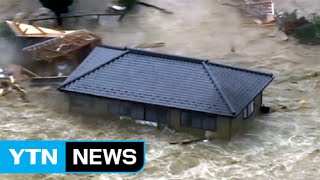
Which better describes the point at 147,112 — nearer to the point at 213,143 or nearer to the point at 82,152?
the point at 213,143

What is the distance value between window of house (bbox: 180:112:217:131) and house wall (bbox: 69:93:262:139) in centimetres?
11

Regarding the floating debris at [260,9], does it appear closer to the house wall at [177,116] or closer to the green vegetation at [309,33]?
the green vegetation at [309,33]

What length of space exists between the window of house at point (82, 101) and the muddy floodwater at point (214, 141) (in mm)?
504

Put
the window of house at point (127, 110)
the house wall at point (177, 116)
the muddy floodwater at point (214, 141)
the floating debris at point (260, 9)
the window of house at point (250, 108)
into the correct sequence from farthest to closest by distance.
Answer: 1. the floating debris at point (260, 9)
2. the window of house at point (250, 108)
3. the window of house at point (127, 110)
4. the house wall at point (177, 116)
5. the muddy floodwater at point (214, 141)

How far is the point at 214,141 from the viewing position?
2703 cm

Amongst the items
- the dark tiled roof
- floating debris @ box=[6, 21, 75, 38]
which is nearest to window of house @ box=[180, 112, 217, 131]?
the dark tiled roof

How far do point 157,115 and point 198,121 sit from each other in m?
1.50

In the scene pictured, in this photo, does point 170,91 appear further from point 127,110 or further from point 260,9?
point 260,9

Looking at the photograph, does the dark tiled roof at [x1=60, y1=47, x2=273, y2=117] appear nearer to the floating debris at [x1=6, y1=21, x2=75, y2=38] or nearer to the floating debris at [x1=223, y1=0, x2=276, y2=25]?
the floating debris at [x1=6, y1=21, x2=75, y2=38]

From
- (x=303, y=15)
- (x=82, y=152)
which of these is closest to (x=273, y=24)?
(x=303, y=15)

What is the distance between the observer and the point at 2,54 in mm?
33969

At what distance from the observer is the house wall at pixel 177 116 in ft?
88.2

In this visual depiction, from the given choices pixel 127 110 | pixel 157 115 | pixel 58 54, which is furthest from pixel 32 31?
pixel 157 115

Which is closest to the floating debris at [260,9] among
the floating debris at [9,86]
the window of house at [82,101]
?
the window of house at [82,101]
